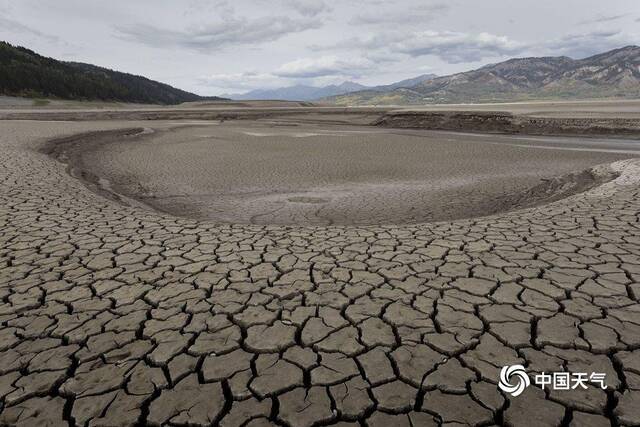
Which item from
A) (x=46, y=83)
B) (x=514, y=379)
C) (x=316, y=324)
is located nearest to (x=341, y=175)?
(x=316, y=324)

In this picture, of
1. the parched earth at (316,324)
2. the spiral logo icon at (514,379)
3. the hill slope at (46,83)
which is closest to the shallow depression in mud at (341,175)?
the parched earth at (316,324)

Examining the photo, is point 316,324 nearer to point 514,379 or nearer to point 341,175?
point 514,379

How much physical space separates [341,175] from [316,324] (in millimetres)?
8107

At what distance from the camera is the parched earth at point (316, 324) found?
2.10 m

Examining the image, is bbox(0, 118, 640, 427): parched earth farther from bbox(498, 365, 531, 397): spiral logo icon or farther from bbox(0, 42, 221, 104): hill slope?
bbox(0, 42, 221, 104): hill slope

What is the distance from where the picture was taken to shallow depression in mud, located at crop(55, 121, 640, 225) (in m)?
7.52

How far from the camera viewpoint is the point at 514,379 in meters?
2.26

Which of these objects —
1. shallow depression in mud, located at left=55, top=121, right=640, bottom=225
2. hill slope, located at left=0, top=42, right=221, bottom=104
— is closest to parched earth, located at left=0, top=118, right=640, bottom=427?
shallow depression in mud, located at left=55, top=121, right=640, bottom=225

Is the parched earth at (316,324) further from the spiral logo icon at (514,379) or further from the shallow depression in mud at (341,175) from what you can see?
the shallow depression in mud at (341,175)

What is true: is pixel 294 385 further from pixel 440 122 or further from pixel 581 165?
pixel 440 122

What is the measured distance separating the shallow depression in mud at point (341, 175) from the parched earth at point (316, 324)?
2.39 metres

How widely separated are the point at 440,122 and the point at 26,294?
2592cm

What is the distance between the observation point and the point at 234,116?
35625mm

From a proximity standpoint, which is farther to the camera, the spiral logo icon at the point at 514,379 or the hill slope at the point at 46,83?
the hill slope at the point at 46,83
